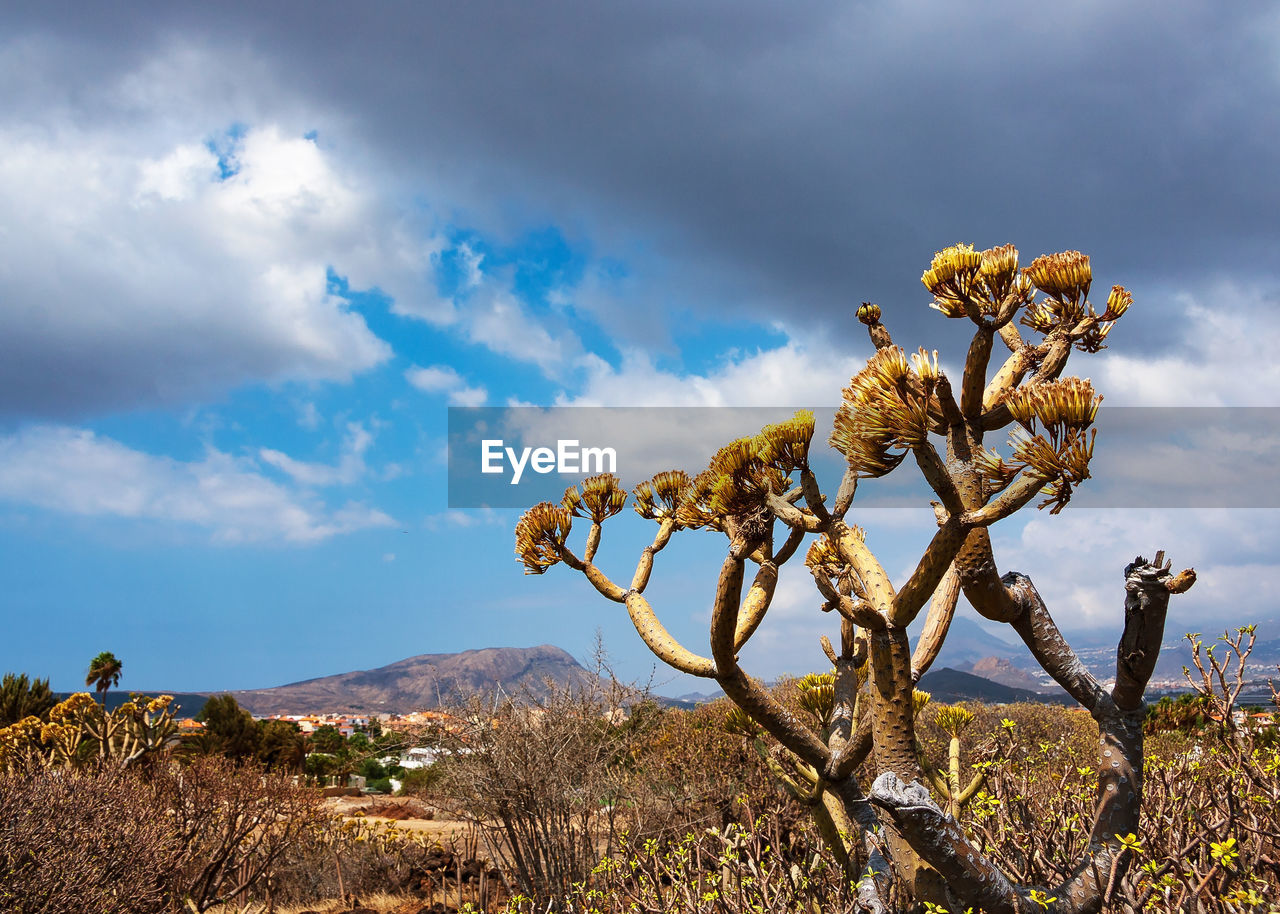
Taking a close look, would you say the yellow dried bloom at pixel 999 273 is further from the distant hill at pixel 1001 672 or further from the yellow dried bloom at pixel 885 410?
the distant hill at pixel 1001 672

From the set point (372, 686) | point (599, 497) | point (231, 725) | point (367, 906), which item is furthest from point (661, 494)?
Answer: point (372, 686)

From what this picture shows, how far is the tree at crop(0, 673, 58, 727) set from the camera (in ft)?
80.8

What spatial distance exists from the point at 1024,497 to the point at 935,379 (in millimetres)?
565

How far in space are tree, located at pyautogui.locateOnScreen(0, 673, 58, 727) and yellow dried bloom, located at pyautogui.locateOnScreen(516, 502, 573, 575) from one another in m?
25.3

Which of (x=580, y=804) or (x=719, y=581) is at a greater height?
(x=719, y=581)

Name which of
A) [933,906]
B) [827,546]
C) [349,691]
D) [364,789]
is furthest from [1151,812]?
[349,691]

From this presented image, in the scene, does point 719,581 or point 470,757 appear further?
point 470,757

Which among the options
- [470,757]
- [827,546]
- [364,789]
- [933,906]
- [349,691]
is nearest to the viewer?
[933,906]

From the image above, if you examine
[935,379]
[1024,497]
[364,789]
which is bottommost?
[364,789]

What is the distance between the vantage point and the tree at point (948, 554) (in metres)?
3.17

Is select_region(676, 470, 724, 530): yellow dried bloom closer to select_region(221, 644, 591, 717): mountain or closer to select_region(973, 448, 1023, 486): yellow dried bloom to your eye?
select_region(973, 448, 1023, 486): yellow dried bloom

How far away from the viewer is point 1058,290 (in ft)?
13.5

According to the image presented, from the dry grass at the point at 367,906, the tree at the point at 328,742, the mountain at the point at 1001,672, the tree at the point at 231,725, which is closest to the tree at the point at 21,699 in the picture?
the tree at the point at 231,725

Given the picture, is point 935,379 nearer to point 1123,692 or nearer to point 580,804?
point 1123,692
